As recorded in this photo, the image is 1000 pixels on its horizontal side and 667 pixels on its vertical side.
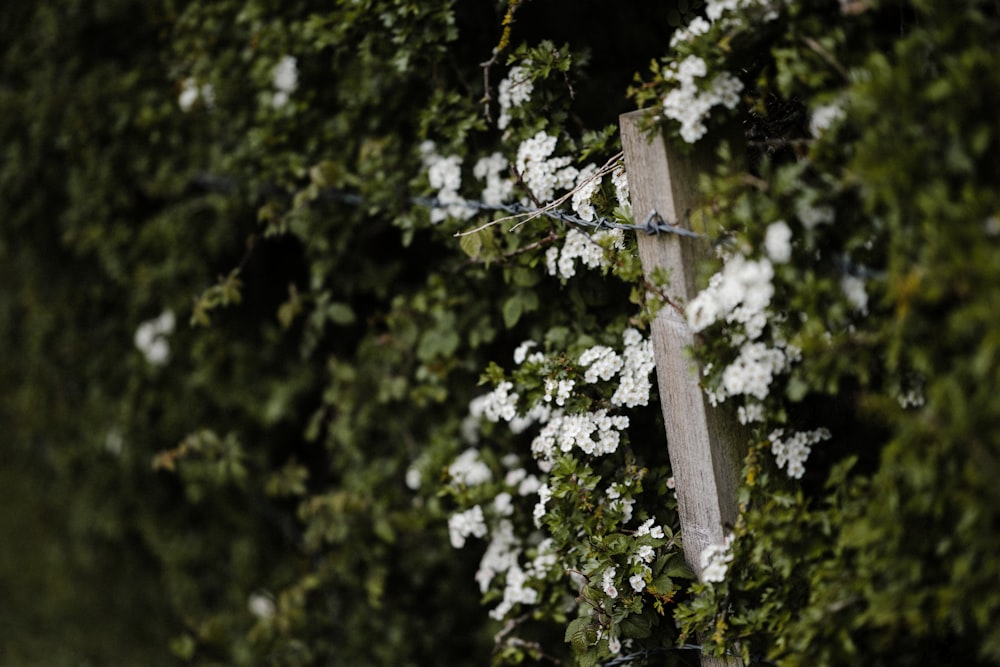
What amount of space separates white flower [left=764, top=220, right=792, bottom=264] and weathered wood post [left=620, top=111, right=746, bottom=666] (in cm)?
23

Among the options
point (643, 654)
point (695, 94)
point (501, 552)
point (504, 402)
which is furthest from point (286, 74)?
point (643, 654)

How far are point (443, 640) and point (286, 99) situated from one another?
1898 mm

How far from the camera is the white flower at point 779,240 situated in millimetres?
1344

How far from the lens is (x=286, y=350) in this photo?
10.2ft

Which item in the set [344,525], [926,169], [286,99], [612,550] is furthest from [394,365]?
[926,169]

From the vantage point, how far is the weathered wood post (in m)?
1.59

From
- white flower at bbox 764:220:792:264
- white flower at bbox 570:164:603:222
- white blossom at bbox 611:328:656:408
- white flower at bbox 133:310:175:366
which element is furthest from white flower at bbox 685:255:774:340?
white flower at bbox 133:310:175:366

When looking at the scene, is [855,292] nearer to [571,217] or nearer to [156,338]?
[571,217]

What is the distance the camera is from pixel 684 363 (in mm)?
1646

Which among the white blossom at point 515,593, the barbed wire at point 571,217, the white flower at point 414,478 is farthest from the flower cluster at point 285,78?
the white blossom at point 515,593

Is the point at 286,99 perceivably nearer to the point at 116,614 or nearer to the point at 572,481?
the point at 572,481

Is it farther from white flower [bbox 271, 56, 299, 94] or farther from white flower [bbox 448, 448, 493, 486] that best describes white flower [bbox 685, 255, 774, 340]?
white flower [bbox 271, 56, 299, 94]

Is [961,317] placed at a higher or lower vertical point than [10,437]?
lower

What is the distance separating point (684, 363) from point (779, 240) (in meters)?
0.38
